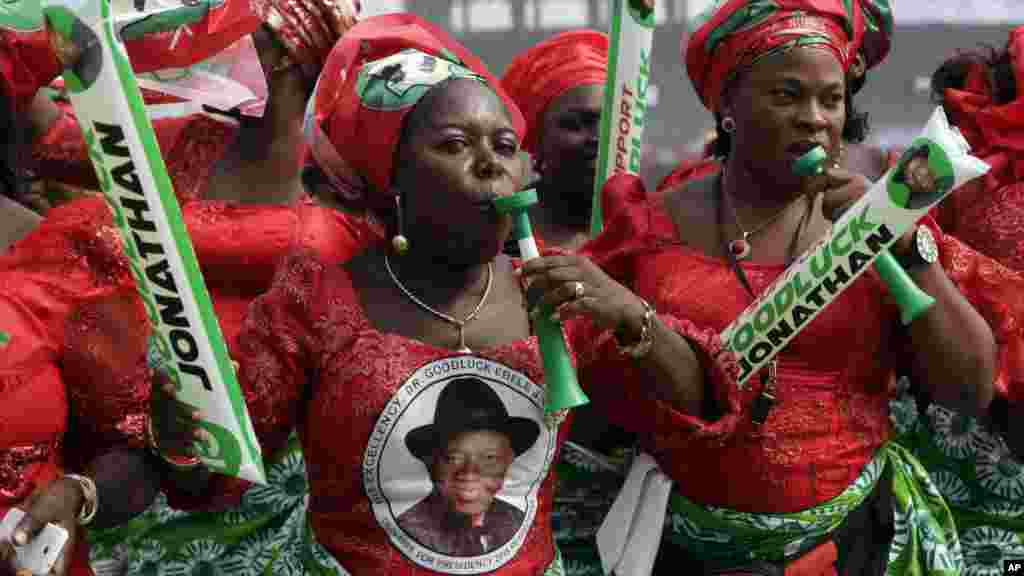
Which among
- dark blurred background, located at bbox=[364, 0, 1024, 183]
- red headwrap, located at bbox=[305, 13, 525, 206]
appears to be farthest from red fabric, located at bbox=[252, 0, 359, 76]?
dark blurred background, located at bbox=[364, 0, 1024, 183]

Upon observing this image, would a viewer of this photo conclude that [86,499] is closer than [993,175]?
Yes

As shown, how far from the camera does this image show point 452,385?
133 inches

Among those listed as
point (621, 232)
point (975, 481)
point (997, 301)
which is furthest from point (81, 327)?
point (975, 481)

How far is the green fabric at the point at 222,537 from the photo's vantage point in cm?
448

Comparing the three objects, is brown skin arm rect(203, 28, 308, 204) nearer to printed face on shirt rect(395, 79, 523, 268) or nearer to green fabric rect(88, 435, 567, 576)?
green fabric rect(88, 435, 567, 576)

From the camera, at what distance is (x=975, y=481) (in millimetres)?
4938

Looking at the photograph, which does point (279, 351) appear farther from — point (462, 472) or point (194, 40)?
point (194, 40)

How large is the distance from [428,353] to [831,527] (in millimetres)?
1098

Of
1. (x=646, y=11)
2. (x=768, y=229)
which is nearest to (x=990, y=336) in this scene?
(x=768, y=229)

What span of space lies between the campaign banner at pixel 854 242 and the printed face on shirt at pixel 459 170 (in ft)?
2.01

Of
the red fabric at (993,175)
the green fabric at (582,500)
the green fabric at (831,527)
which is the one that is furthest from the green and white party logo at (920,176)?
the red fabric at (993,175)

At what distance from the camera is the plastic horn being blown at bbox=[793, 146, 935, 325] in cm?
361

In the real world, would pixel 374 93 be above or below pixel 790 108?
above

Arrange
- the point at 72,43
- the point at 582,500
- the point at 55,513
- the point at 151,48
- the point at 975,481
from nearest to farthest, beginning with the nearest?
the point at 72,43 < the point at 55,513 < the point at 151,48 < the point at 582,500 < the point at 975,481
